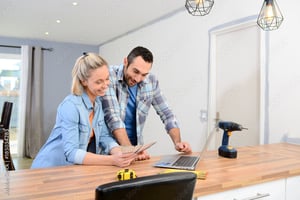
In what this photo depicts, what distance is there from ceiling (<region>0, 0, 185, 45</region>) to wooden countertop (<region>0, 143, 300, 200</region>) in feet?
7.84

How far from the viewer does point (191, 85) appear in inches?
137

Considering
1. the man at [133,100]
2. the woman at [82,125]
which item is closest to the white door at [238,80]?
the man at [133,100]

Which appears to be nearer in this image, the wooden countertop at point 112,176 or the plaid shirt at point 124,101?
the wooden countertop at point 112,176

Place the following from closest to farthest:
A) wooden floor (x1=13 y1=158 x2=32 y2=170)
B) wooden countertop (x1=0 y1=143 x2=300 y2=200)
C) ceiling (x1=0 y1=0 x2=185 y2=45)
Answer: wooden countertop (x1=0 y1=143 x2=300 y2=200), ceiling (x1=0 y1=0 x2=185 y2=45), wooden floor (x1=13 y1=158 x2=32 y2=170)

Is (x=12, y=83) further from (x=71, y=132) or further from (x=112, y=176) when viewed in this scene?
(x=112, y=176)

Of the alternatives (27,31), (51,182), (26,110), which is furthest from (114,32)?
(51,182)

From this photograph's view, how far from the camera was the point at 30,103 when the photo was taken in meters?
6.05

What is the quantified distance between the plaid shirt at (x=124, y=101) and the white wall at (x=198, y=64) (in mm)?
1033

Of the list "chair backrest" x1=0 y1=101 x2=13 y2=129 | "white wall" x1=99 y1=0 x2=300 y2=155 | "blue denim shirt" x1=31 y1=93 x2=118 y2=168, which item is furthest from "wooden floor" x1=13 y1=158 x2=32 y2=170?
"blue denim shirt" x1=31 y1=93 x2=118 y2=168

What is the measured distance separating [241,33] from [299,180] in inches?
70.7

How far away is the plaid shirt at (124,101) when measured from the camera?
173cm

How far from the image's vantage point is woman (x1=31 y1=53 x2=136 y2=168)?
1.37 metres

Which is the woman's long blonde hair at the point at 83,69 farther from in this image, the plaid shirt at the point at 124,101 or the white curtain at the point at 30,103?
the white curtain at the point at 30,103

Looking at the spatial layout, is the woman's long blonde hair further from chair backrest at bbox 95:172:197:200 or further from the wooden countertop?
chair backrest at bbox 95:172:197:200
